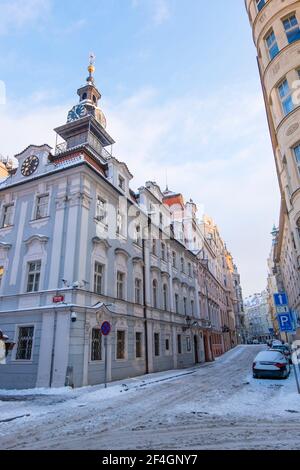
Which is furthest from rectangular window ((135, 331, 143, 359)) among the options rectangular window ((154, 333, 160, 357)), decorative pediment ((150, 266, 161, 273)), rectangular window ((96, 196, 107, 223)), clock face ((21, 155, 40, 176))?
clock face ((21, 155, 40, 176))

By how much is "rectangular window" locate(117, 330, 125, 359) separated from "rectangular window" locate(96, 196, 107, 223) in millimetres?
6567

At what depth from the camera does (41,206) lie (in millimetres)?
18047

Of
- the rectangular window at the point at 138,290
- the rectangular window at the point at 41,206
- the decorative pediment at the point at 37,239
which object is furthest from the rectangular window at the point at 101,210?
the rectangular window at the point at 138,290

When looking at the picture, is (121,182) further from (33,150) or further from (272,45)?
(272,45)

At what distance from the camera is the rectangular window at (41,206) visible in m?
17.7

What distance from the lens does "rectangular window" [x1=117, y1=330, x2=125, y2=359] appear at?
17375 millimetres

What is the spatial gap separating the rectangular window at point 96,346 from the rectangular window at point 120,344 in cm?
185

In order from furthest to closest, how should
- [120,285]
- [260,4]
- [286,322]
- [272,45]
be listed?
[120,285]
[260,4]
[272,45]
[286,322]

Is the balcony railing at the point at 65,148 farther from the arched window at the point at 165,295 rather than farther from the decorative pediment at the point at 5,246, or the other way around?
the arched window at the point at 165,295

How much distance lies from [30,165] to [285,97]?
591 inches

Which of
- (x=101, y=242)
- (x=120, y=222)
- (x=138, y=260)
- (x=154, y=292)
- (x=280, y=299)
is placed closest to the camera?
(x=280, y=299)

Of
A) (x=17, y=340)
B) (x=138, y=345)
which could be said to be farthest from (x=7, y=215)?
A: (x=138, y=345)

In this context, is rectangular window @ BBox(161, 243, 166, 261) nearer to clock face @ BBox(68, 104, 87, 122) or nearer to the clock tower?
the clock tower
